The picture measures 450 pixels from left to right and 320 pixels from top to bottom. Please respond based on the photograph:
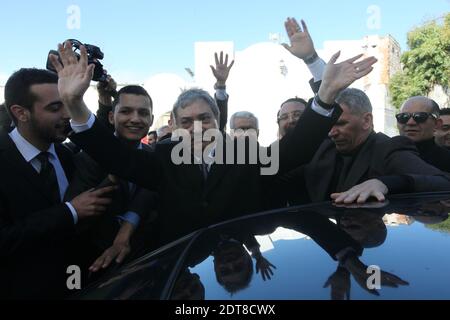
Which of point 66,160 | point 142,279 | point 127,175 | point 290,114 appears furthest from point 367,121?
point 142,279

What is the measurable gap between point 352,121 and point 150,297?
5.82ft

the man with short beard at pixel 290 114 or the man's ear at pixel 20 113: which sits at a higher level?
the man with short beard at pixel 290 114

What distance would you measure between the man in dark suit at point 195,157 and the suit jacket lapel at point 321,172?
1.19 feet

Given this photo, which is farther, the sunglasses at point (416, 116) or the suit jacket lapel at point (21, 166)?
the sunglasses at point (416, 116)

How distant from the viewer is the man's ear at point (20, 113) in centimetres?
213

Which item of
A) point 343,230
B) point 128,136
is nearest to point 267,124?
point 128,136

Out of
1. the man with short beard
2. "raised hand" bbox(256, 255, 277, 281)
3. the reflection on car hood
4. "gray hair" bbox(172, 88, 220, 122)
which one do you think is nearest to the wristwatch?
"gray hair" bbox(172, 88, 220, 122)

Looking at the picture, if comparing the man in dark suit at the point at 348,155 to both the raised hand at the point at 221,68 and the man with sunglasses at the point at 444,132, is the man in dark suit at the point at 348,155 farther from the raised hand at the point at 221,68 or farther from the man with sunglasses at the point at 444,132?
the man with sunglasses at the point at 444,132

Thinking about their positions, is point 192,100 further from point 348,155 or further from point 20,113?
point 348,155

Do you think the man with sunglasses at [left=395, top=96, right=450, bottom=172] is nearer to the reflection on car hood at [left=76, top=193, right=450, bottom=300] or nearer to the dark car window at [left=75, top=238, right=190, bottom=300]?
the reflection on car hood at [left=76, top=193, right=450, bottom=300]

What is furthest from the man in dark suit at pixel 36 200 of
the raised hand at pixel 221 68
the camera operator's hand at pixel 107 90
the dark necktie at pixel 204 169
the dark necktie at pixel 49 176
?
the raised hand at pixel 221 68

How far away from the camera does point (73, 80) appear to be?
6.09ft

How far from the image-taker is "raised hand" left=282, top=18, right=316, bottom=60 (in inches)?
106

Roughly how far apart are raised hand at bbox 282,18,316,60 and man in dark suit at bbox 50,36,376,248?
64 centimetres
